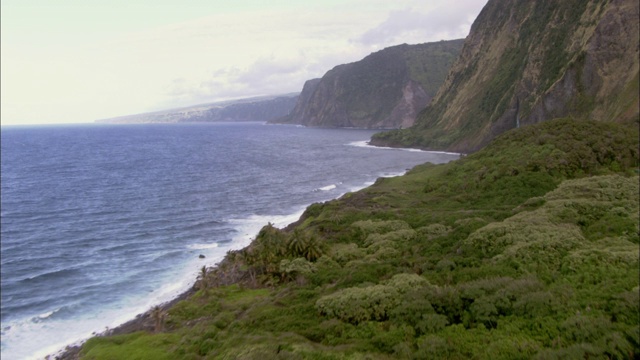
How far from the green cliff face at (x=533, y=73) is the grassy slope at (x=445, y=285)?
4088 cm

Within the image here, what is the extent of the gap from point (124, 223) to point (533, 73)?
87.7m

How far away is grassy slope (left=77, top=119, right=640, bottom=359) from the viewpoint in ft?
50.5

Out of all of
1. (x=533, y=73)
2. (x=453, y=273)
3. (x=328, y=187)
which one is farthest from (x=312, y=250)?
(x=533, y=73)

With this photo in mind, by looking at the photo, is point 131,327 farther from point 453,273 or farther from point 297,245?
point 453,273

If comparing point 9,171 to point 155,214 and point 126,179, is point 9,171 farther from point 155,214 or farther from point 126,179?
point 155,214

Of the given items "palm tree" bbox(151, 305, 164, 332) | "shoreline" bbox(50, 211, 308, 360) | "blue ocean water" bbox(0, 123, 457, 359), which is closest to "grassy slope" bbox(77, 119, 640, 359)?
"palm tree" bbox(151, 305, 164, 332)

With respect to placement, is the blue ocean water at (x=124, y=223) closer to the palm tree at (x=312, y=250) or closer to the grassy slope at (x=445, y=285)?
the grassy slope at (x=445, y=285)

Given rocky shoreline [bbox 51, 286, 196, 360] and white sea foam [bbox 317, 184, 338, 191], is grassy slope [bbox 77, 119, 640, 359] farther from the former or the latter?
white sea foam [bbox 317, 184, 338, 191]

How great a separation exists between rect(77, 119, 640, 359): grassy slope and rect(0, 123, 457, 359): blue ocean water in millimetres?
9570

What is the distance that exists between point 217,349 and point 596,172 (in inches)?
1468

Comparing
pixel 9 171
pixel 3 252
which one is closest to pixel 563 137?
pixel 3 252

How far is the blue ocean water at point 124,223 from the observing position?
34.0m

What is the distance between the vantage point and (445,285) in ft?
66.9

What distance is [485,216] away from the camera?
108ft
